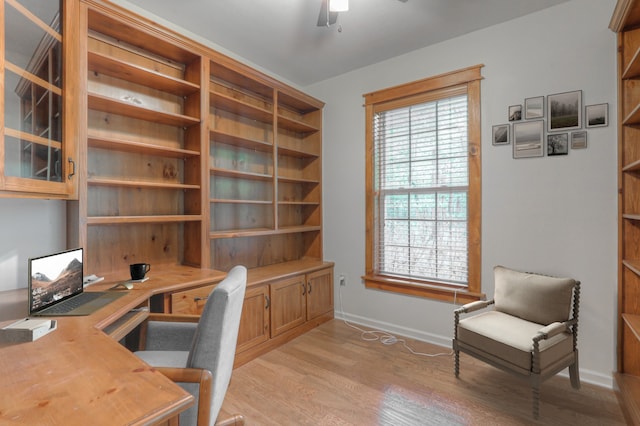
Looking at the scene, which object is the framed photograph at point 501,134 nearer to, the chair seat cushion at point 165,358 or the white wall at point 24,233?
the chair seat cushion at point 165,358

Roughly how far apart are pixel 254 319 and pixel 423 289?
1543 mm

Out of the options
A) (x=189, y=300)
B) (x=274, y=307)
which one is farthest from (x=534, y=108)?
(x=189, y=300)

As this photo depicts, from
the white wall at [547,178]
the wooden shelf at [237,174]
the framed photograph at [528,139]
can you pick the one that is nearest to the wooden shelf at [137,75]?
the wooden shelf at [237,174]

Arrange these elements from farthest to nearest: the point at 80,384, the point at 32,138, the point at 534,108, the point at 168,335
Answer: the point at 534,108 → the point at 168,335 → the point at 32,138 → the point at 80,384

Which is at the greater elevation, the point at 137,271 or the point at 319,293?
the point at 137,271

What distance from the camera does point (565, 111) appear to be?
229cm

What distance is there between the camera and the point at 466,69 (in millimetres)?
2678

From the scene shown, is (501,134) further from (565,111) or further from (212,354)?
(212,354)

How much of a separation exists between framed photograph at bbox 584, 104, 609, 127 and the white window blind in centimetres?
80

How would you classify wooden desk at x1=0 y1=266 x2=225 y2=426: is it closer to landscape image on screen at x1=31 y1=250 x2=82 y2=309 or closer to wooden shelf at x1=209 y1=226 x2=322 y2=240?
landscape image on screen at x1=31 y1=250 x2=82 y2=309

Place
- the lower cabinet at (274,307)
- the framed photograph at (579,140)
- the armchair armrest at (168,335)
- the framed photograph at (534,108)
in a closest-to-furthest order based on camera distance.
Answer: the armchair armrest at (168,335)
the lower cabinet at (274,307)
the framed photograph at (579,140)
the framed photograph at (534,108)

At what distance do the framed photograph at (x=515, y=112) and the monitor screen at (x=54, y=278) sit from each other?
122 inches

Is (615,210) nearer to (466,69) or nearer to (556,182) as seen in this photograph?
(556,182)

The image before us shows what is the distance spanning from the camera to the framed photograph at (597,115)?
2152 millimetres
